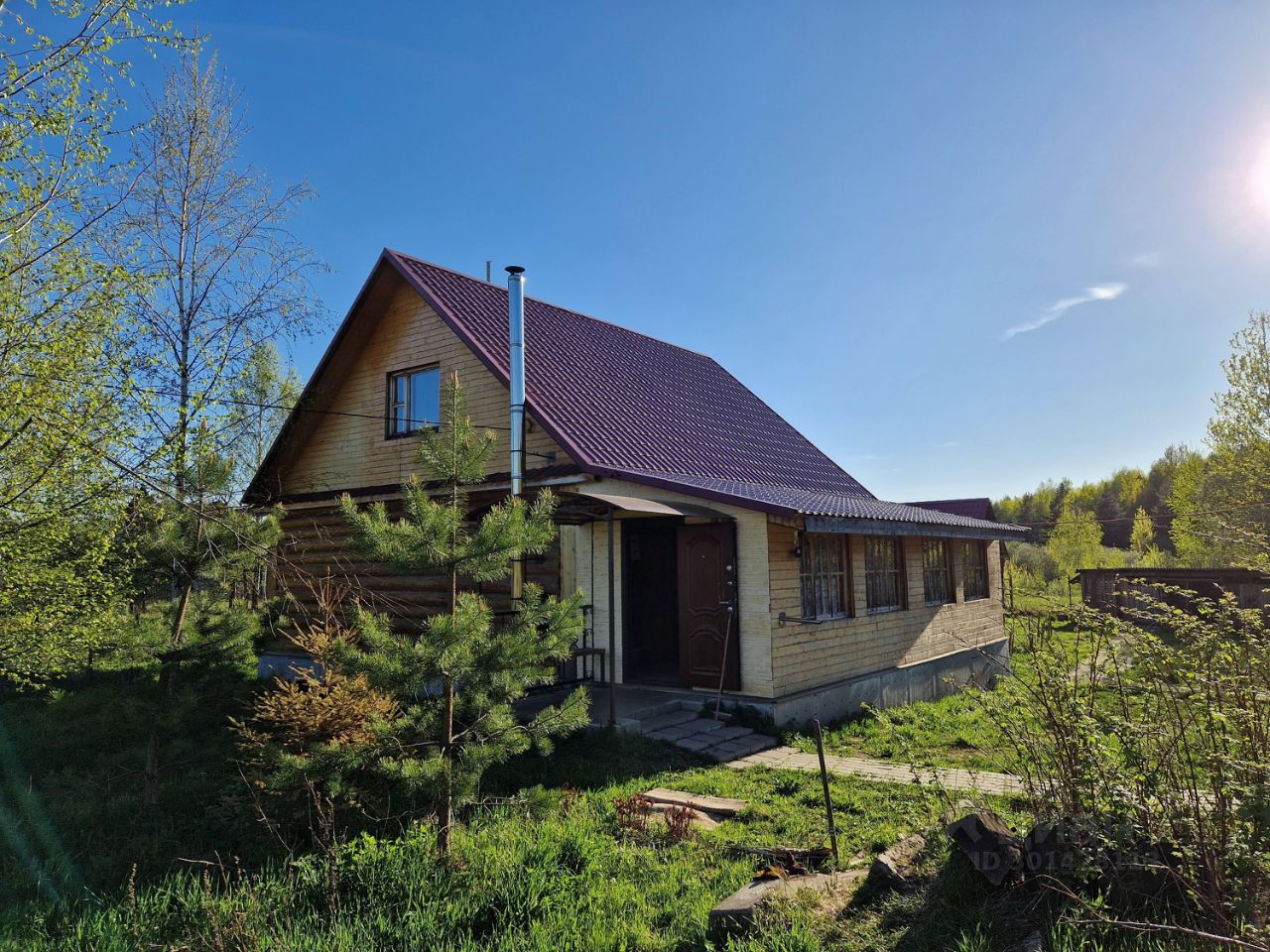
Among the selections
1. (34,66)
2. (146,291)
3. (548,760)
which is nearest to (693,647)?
(548,760)

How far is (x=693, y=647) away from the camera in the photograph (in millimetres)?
9602

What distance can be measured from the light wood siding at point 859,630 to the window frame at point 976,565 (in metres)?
0.11

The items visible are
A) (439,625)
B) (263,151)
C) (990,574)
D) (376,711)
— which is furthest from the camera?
(990,574)

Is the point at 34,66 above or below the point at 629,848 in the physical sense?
above

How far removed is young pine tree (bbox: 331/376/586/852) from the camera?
4.39 m

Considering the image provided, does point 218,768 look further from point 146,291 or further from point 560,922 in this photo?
point 560,922

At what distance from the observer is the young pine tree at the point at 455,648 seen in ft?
14.4

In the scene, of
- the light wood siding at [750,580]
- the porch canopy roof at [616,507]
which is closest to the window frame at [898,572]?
the light wood siding at [750,580]

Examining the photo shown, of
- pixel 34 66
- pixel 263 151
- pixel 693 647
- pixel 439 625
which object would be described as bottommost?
pixel 693 647

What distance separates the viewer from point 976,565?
15805 mm

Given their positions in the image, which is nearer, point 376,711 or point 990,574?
point 376,711

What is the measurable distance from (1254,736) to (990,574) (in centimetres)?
1387

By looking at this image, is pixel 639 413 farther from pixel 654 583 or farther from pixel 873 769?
pixel 873 769

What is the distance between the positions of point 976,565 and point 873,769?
391 inches
